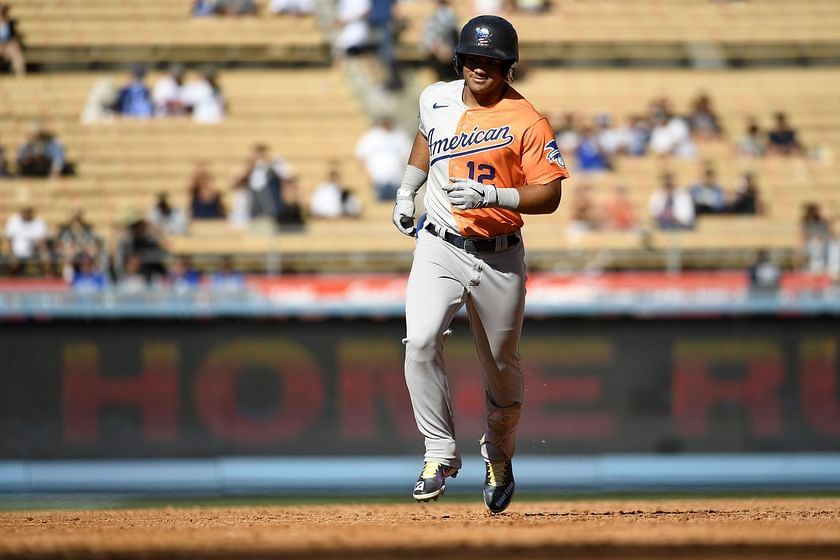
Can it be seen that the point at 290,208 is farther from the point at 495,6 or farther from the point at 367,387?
the point at 495,6

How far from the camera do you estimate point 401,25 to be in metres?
17.6

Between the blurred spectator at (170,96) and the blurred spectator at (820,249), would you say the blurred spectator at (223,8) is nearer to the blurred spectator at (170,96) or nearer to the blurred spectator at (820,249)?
the blurred spectator at (170,96)

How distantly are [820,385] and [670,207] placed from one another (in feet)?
11.2

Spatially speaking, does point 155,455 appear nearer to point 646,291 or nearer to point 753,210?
point 646,291

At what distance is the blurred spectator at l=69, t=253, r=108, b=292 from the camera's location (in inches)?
480

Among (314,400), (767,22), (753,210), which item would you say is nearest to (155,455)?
(314,400)

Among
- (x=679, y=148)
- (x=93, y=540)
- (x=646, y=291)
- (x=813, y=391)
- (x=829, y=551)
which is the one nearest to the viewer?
(x=829, y=551)

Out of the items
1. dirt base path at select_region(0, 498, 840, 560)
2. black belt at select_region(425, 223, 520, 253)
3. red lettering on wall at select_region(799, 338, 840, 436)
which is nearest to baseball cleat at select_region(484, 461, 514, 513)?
dirt base path at select_region(0, 498, 840, 560)

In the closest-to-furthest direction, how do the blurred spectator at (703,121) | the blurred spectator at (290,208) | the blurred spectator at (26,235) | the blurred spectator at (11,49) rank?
the blurred spectator at (26,235)
the blurred spectator at (290,208)
the blurred spectator at (703,121)
the blurred spectator at (11,49)

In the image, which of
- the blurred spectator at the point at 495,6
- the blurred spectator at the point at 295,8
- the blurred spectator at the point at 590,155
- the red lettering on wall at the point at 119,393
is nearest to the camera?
the red lettering on wall at the point at 119,393

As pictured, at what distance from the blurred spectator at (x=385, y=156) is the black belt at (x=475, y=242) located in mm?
8569

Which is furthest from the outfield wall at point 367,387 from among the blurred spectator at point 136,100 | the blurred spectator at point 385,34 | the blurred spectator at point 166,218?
the blurred spectator at point 385,34

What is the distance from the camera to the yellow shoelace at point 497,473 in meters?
6.99

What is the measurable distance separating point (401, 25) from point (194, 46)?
2771 millimetres
